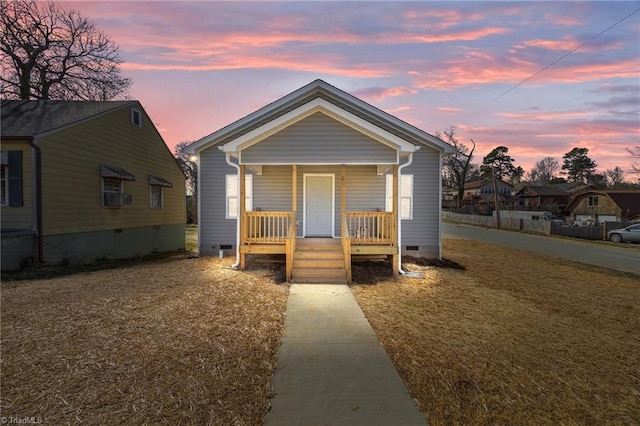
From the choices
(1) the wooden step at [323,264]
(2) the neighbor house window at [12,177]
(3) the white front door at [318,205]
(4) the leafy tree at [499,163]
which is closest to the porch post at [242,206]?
(1) the wooden step at [323,264]

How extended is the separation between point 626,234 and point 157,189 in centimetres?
3389

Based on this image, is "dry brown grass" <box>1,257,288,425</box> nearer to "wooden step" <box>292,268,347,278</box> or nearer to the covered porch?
"wooden step" <box>292,268,347,278</box>

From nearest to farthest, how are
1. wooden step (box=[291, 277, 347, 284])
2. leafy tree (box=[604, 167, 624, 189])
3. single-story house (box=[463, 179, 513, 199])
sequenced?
wooden step (box=[291, 277, 347, 284])
single-story house (box=[463, 179, 513, 199])
leafy tree (box=[604, 167, 624, 189])

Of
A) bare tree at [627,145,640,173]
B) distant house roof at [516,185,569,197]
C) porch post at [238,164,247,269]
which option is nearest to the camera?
porch post at [238,164,247,269]

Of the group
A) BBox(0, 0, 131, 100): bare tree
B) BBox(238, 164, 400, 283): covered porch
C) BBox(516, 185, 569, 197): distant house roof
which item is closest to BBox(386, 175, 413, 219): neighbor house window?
BBox(238, 164, 400, 283): covered porch

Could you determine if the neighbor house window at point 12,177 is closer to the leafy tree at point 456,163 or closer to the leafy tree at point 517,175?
the leafy tree at point 456,163

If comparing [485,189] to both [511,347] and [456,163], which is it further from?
[511,347]

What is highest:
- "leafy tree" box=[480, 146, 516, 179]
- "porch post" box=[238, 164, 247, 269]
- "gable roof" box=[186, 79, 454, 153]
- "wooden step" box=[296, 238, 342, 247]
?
"leafy tree" box=[480, 146, 516, 179]

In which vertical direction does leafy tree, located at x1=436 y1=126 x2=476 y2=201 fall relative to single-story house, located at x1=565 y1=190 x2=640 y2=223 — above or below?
above

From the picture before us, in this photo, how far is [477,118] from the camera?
2355 centimetres

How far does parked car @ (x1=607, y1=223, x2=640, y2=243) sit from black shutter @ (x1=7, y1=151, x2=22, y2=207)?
36708mm

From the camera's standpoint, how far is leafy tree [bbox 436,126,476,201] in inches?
2329

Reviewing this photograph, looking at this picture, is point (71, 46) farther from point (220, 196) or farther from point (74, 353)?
point (74, 353)

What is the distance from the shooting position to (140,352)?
3.99m
